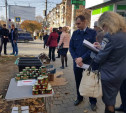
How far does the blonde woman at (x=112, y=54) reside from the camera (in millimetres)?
1913

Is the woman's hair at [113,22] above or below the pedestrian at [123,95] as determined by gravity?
above

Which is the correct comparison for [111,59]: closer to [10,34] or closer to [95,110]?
[95,110]

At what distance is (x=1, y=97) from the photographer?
3.86m

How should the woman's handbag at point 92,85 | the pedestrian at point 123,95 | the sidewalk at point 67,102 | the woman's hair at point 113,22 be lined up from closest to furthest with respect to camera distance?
the woman's hair at point 113,22 < the woman's handbag at point 92,85 < the pedestrian at point 123,95 < the sidewalk at point 67,102

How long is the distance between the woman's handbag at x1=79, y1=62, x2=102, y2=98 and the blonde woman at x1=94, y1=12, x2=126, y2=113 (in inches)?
3.3

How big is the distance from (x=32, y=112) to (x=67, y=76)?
104 inches

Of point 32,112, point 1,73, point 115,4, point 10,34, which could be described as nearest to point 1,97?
point 32,112

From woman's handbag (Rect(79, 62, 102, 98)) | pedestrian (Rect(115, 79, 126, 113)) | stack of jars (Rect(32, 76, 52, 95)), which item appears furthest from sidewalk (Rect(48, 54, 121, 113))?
woman's handbag (Rect(79, 62, 102, 98))

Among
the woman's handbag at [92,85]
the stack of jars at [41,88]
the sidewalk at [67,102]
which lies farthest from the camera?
the sidewalk at [67,102]

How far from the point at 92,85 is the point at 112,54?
56 centimetres

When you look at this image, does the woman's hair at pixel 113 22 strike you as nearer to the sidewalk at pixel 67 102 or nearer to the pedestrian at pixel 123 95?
the pedestrian at pixel 123 95

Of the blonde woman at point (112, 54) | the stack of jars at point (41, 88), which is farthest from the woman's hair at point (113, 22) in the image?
the stack of jars at point (41, 88)

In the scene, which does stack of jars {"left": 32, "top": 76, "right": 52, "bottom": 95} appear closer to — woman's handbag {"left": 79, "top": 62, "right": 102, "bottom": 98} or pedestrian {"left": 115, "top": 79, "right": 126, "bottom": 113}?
woman's handbag {"left": 79, "top": 62, "right": 102, "bottom": 98}

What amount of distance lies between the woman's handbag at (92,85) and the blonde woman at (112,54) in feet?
0.27
